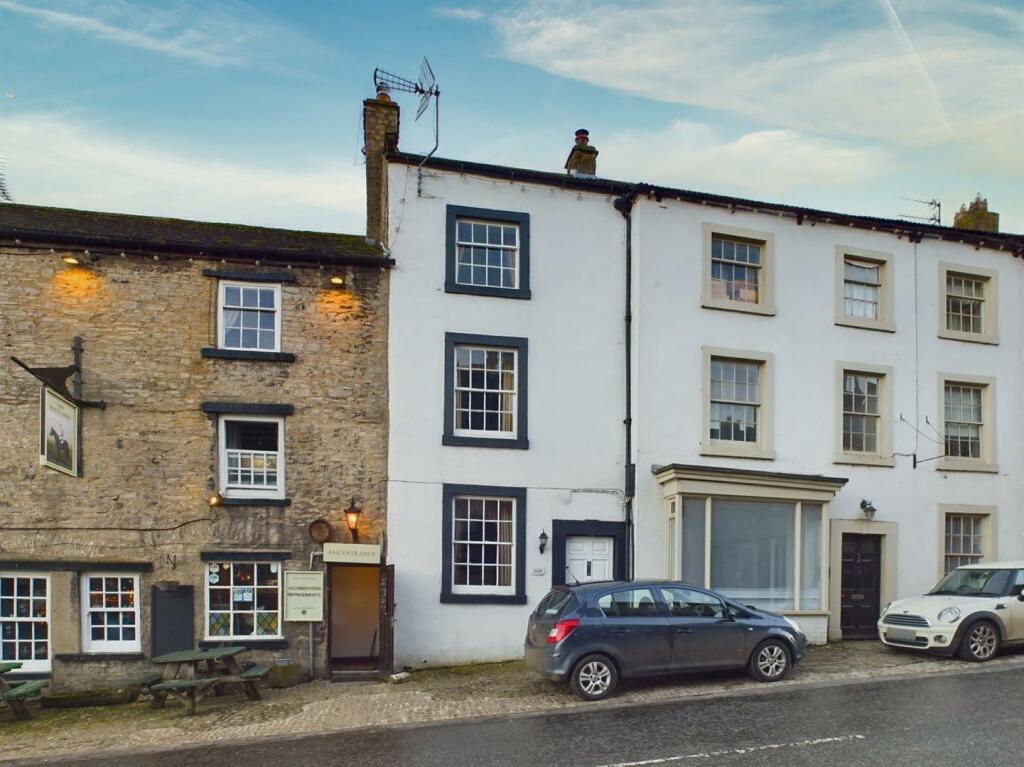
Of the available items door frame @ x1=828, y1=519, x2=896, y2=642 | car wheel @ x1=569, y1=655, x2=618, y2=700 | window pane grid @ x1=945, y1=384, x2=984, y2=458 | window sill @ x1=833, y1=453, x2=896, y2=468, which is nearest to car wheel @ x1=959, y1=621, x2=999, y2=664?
door frame @ x1=828, y1=519, x2=896, y2=642

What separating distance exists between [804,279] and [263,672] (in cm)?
1336

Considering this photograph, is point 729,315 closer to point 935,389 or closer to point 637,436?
point 637,436

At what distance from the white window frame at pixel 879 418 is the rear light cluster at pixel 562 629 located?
8367 mm

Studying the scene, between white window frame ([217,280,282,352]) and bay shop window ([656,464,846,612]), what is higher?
white window frame ([217,280,282,352])

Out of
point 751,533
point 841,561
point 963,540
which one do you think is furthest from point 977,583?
point 963,540

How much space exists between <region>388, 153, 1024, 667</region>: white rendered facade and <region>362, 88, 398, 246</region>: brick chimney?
95cm

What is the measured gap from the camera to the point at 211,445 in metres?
14.1

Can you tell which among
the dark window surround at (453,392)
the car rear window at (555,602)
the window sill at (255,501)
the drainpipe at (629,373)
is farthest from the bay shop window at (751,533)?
the window sill at (255,501)

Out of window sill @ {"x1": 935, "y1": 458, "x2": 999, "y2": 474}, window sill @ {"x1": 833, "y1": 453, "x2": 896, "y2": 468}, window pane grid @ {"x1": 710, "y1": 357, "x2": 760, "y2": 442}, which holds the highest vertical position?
window pane grid @ {"x1": 710, "y1": 357, "x2": 760, "y2": 442}

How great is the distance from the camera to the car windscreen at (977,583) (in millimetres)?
13000

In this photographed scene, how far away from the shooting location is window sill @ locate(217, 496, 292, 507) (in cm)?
1398

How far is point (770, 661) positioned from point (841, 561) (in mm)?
5417

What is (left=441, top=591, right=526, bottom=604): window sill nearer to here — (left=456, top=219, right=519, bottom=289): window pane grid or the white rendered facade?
the white rendered facade

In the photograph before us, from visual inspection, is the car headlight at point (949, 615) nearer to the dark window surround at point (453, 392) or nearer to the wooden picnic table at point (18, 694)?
the dark window surround at point (453, 392)
